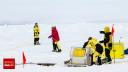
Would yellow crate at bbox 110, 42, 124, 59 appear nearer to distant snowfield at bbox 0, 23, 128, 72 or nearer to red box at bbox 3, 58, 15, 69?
distant snowfield at bbox 0, 23, 128, 72

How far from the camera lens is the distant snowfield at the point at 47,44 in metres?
17.2

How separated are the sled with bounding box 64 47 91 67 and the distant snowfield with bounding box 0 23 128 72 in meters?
0.35

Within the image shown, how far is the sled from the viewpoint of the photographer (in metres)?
19.2

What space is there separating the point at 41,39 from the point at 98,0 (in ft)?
104

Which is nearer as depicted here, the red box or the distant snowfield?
the red box

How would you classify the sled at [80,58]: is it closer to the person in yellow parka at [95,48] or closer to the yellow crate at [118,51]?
the person in yellow parka at [95,48]

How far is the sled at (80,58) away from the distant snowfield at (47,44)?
349 millimetres

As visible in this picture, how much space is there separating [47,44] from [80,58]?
9069 mm

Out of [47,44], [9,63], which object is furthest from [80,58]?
[47,44]

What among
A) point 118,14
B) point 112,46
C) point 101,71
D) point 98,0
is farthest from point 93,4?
point 101,71

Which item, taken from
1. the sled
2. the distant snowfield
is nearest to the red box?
the distant snowfield

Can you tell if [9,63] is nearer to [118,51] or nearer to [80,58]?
[80,58]

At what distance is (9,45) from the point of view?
2903 cm

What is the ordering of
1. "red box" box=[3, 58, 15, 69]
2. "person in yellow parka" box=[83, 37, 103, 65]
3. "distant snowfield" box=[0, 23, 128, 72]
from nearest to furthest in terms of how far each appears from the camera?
"red box" box=[3, 58, 15, 69] < "distant snowfield" box=[0, 23, 128, 72] < "person in yellow parka" box=[83, 37, 103, 65]
